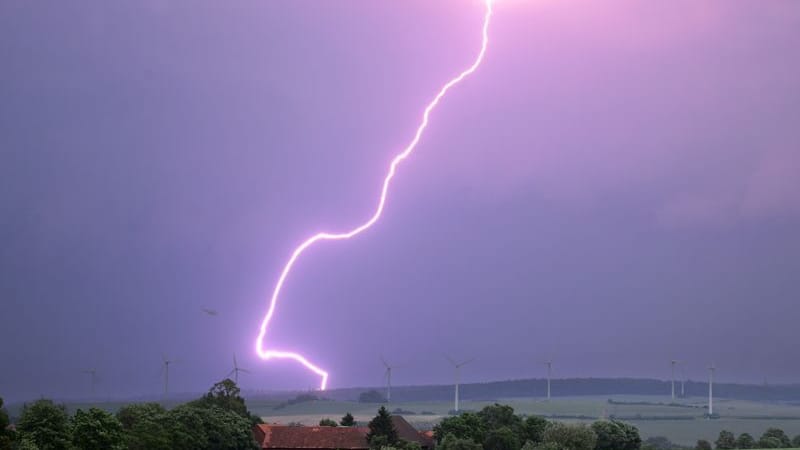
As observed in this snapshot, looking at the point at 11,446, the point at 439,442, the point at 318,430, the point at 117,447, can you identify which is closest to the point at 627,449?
the point at 439,442

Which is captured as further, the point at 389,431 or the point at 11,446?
the point at 389,431

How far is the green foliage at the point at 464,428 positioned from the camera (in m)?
94.0

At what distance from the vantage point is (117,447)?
62.0 m

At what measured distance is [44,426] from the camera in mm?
58188

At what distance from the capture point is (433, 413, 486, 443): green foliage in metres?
94.0

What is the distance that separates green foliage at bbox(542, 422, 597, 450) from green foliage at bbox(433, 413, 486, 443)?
6338 millimetres

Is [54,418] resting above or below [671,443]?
above

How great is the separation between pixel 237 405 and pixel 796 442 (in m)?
70.6

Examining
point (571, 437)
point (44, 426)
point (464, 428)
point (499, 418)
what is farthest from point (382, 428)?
point (44, 426)

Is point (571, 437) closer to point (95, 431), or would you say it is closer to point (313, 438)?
point (313, 438)

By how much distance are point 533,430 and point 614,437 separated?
9.10 m

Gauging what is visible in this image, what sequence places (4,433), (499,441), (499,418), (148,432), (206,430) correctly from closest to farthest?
(4,433) → (148,432) → (206,430) → (499,441) → (499,418)

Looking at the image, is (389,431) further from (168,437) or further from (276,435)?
(168,437)

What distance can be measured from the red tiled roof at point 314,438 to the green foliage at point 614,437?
24040 millimetres
